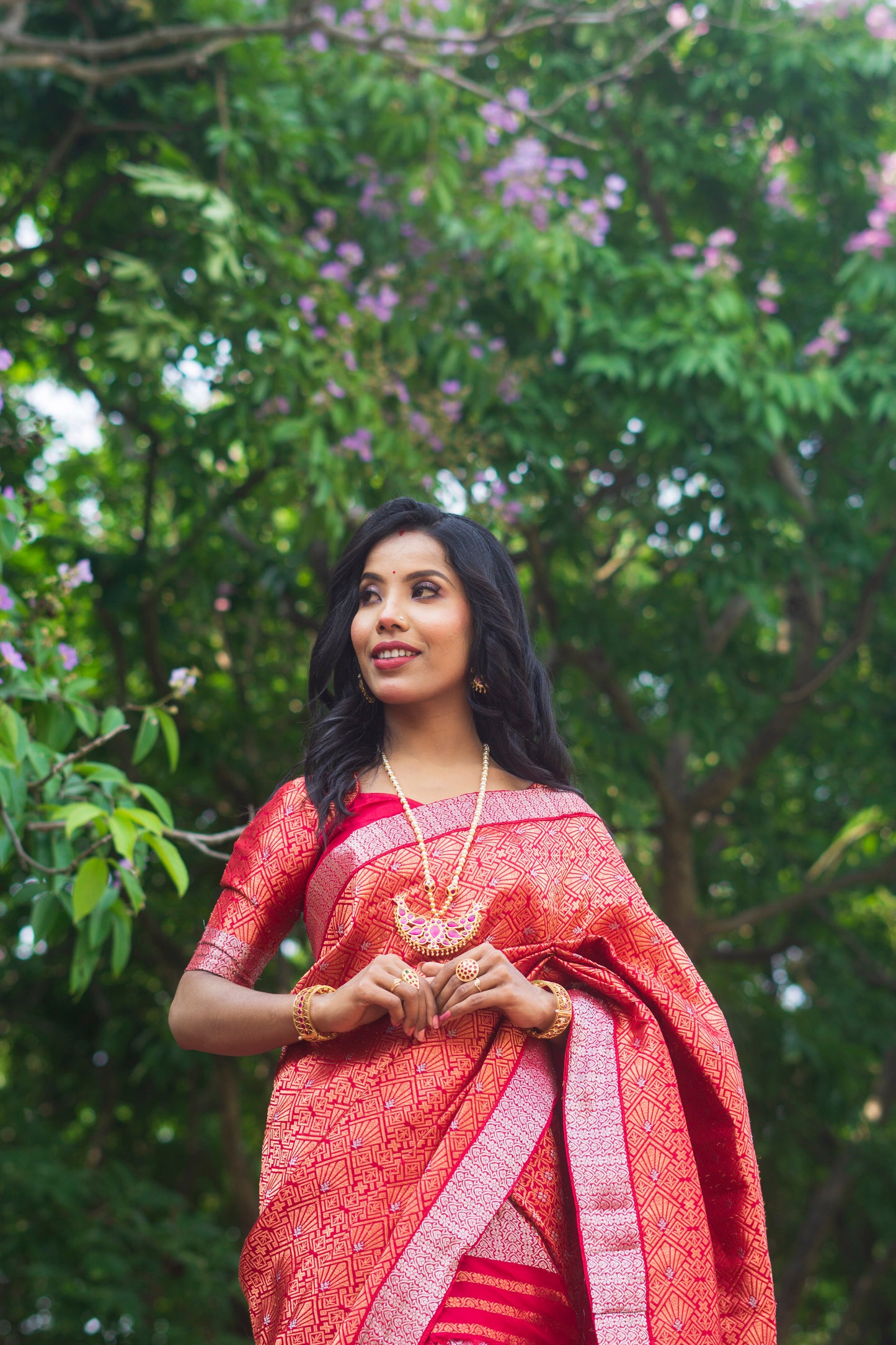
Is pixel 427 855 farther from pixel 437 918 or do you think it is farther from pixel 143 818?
pixel 143 818

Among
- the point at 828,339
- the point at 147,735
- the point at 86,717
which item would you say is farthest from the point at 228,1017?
the point at 828,339

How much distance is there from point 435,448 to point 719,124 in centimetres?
262

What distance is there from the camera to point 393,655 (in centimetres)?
207

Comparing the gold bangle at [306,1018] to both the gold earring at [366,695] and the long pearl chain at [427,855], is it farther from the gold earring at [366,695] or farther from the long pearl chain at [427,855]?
the gold earring at [366,695]

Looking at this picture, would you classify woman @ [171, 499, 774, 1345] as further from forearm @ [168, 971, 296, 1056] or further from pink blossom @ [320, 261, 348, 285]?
pink blossom @ [320, 261, 348, 285]

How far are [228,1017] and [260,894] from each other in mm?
197

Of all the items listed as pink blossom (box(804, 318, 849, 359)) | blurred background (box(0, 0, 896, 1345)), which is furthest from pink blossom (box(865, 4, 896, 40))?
pink blossom (box(804, 318, 849, 359))

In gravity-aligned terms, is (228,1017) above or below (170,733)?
below

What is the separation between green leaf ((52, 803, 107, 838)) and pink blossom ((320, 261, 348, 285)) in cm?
247

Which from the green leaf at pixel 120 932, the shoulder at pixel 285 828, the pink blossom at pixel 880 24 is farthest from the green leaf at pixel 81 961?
the pink blossom at pixel 880 24

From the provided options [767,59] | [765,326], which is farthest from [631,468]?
[767,59]

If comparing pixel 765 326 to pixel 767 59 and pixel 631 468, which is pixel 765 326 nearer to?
pixel 631 468

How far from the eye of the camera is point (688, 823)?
20.0ft

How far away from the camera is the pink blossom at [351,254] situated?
15.6 ft
